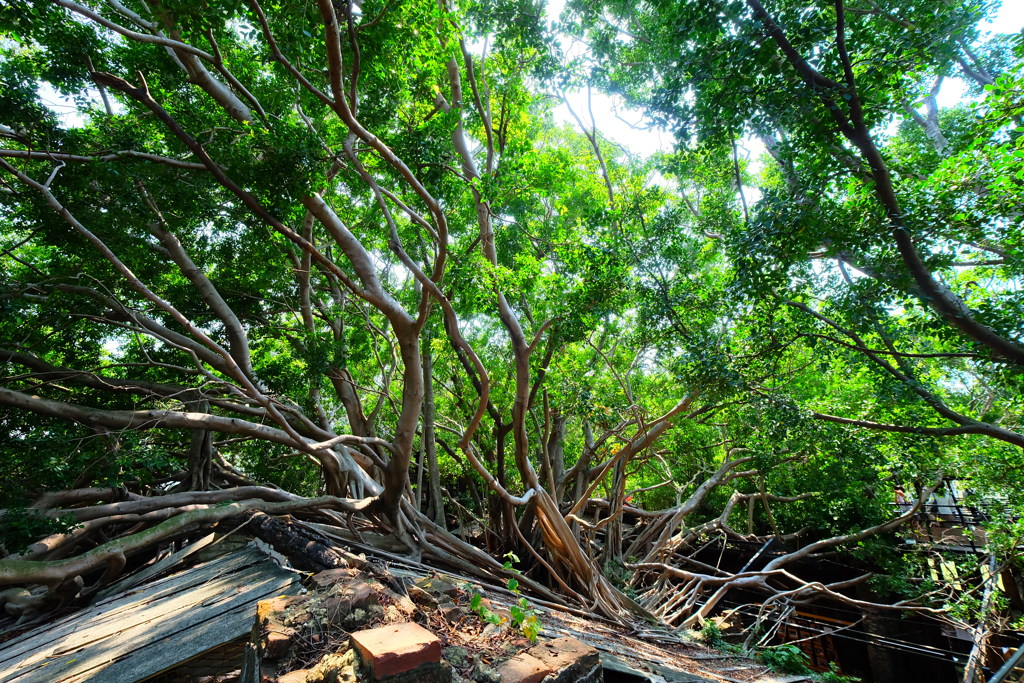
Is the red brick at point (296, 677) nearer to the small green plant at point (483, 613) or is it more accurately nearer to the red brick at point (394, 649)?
the red brick at point (394, 649)

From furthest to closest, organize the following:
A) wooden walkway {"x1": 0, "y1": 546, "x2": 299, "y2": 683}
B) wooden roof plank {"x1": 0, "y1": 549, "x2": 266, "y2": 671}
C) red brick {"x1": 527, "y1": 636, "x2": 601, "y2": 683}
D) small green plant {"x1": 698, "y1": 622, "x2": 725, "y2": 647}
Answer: small green plant {"x1": 698, "y1": 622, "x2": 725, "y2": 647} → wooden roof plank {"x1": 0, "y1": 549, "x2": 266, "y2": 671} → wooden walkway {"x1": 0, "y1": 546, "x2": 299, "y2": 683} → red brick {"x1": 527, "y1": 636, "x2": 601, "y2": 683}

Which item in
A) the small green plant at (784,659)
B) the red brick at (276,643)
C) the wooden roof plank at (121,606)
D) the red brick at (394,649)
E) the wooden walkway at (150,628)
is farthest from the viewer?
the small green plant at (784,659)

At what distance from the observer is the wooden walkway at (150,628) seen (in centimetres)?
256

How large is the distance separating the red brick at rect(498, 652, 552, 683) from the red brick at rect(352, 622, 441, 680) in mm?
369

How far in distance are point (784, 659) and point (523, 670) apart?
7422mm

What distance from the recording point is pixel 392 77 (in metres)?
5.41

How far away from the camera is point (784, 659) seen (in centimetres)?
755

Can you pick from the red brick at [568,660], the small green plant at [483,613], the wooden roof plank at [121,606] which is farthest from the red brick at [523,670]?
the wooden roof plank at [121,606]

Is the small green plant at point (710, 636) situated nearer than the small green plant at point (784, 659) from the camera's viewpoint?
No

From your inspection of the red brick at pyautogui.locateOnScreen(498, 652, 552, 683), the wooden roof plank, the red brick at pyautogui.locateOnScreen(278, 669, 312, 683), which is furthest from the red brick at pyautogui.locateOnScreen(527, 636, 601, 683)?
the wooden roof plank

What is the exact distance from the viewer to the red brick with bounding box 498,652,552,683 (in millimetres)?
2137

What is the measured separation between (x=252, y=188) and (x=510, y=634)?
3.95 m

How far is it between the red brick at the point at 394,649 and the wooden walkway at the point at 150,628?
3.28 feet

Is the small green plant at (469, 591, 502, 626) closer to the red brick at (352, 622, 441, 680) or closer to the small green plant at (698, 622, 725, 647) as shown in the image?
the red brick at (352, 622, 441, 680)
